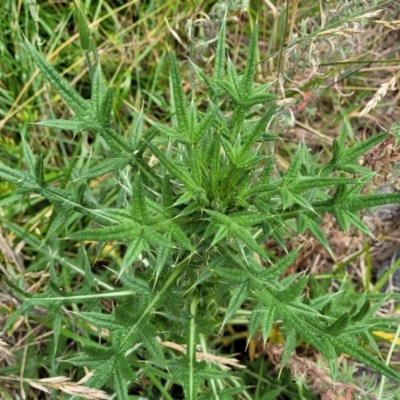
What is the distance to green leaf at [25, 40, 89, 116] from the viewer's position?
5.20 ft

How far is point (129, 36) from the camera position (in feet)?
10.9

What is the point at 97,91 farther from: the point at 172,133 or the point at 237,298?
the point at 237,298

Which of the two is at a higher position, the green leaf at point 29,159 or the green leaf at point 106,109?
the green leaf at point 106,109

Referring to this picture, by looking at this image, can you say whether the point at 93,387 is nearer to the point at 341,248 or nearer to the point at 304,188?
the point at 304,188

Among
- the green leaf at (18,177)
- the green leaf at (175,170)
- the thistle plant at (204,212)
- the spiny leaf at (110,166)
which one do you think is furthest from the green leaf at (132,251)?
the green leaf at (18,177)

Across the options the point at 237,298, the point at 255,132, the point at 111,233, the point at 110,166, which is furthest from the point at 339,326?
the point at 110,166

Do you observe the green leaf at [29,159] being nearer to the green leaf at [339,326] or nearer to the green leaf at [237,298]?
the green leaf at [237,298]

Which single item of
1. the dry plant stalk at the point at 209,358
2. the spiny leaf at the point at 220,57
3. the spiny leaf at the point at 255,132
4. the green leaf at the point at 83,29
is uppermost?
the green leaf at the point at 83,29

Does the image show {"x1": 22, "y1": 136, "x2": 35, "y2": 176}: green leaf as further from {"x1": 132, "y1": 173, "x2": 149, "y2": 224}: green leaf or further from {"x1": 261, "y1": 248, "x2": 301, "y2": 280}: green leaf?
{"x1": 261, "y1": 248, "x2": 301, "y2": 280}: green leaf

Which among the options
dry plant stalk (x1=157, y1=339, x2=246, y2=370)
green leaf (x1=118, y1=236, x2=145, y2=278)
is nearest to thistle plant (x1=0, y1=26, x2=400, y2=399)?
green leaf (x1=118, y1=236, x2=145, y2=278)

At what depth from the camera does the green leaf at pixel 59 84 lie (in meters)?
1.58

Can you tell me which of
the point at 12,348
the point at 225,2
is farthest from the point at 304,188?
the point at 12,348

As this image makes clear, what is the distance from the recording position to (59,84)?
5.34 ft

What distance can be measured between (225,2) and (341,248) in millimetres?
1362
